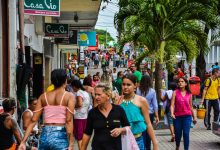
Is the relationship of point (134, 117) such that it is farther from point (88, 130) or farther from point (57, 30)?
point (57, 30)

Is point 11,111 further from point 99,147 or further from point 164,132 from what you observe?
point 164,132

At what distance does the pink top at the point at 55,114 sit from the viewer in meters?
7.24

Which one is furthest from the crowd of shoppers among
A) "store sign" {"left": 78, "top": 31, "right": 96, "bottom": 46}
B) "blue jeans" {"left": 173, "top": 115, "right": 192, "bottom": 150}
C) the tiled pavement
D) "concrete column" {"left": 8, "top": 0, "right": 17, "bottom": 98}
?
"store sign" {"left": 78, "top": 31, "right": 96, "bottom": 46}

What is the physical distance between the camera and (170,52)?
69.1 ft

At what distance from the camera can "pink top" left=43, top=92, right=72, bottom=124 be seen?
7.24 metres

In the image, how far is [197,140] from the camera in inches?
555

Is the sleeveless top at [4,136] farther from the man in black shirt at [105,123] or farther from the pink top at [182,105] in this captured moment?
the pink top at [182,105]

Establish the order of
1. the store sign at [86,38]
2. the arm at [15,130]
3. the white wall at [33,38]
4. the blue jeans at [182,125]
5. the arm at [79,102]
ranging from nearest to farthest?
the arm at [15,130] < the blue jeans at [182,125] < the arm at [79,102] < the white wall at [33,38] < the store sign at [86,38]

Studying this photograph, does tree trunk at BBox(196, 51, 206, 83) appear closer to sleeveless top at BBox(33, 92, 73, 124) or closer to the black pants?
the black pants

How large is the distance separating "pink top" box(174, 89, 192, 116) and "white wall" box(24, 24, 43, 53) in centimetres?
658

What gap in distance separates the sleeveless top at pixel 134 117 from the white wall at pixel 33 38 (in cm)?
940

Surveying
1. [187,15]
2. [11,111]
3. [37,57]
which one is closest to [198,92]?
[187,15]

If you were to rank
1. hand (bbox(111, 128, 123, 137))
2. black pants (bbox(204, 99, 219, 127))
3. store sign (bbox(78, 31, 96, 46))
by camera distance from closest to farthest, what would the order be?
hand (bbox(111, 128, 123, 137))
black pants (bbox(204, 99, 219, 127))
store sign (bbox(78, 31, 96, 46))

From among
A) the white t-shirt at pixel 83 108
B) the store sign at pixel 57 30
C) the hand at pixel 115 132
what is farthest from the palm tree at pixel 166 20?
the hand at pixel 115 132
